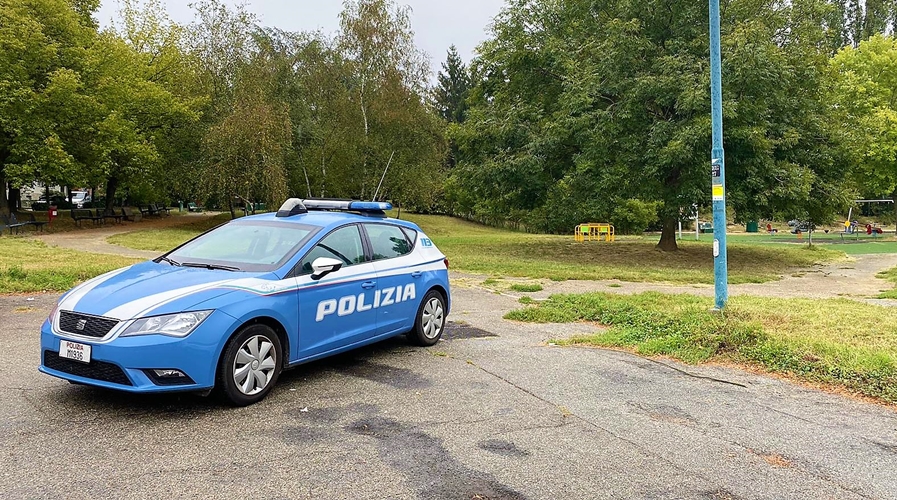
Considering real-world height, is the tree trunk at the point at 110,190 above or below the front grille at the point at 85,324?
above

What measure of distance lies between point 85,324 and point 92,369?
0.33 metres

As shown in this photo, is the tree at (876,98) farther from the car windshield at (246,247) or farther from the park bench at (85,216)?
the park bench at (85,216)

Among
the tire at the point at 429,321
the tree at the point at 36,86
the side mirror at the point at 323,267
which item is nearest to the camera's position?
the side mirror at the point at 323,267

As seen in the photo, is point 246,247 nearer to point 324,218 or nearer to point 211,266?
point 211,266

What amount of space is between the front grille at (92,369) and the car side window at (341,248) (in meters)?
1.66

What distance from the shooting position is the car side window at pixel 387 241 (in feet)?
21.7

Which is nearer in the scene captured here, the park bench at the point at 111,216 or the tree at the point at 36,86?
the tree at the point at 36,86

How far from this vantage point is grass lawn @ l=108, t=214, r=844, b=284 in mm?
16859

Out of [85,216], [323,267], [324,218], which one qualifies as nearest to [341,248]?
[324,218]

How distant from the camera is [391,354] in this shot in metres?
6.76

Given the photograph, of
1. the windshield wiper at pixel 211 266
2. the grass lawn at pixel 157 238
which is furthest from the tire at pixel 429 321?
the grass lawn at pixel 157 238

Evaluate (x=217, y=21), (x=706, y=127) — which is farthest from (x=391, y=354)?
(x=217, y=21)

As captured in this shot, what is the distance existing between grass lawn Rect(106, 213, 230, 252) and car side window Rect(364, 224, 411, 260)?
1609cm

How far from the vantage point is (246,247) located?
590 centimetres
